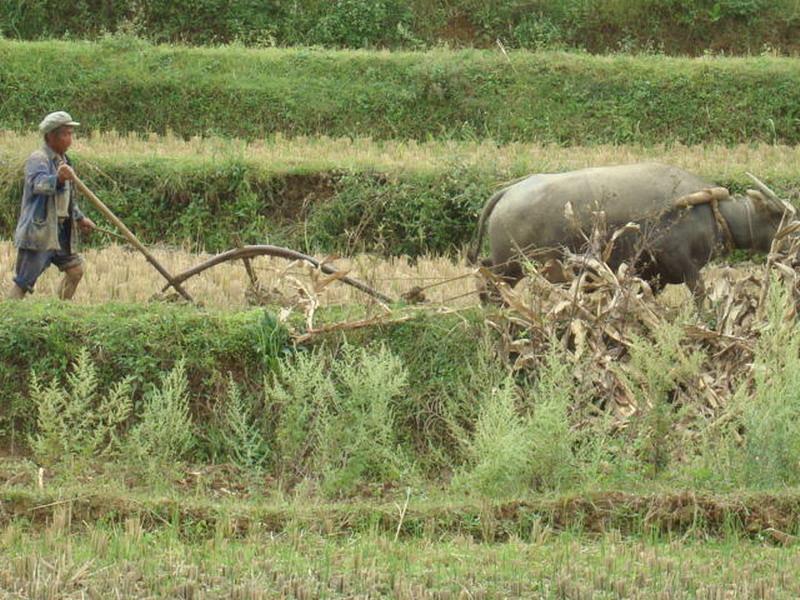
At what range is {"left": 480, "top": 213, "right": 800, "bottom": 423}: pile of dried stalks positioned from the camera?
796cm

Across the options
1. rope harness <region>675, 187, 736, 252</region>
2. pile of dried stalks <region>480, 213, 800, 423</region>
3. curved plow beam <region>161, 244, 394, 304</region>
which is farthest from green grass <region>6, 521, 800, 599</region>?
rope harness <region>675, 187, 736, 252</region>

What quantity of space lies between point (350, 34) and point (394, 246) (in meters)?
6.22

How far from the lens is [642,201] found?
10008mm

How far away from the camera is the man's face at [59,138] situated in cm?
952

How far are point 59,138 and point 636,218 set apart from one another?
3.74 m

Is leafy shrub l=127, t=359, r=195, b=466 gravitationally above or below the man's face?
below

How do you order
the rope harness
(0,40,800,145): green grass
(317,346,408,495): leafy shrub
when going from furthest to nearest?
(0,40,800,145): green grass < the rope harness < (317,346,408,495): leafy shrub

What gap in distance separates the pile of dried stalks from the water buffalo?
0.88 metres

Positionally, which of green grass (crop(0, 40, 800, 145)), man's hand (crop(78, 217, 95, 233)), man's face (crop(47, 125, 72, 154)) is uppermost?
green grass (crop(0, 40, 800, 145))

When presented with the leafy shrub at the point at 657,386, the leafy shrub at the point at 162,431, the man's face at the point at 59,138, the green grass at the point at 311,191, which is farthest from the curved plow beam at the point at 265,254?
the green grass at the point at 311,191

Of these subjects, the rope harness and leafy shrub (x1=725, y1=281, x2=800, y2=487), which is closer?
leafy shrub (x1=725, y1=281, x2=800, y2=487)

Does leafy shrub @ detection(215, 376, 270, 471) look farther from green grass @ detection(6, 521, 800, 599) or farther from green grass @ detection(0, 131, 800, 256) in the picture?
green grass @ detection(0, 131, 800, 256)

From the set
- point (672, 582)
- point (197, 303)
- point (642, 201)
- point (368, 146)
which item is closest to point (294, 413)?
point (197, 303)

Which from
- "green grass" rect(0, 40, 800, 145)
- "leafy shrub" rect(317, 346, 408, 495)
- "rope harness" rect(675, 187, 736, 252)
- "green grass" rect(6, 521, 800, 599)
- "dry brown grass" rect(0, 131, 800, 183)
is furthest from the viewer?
"green grass" rect(0, 40, 800, 145)
